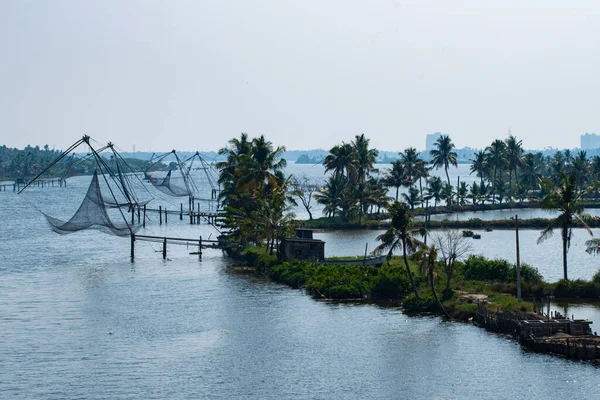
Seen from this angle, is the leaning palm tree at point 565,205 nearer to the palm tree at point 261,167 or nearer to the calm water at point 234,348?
the calm water at point 234,348

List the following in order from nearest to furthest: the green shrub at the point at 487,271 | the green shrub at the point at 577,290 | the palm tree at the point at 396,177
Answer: the green shrub at the point at 577,290 < the green shrub at the point at 487,271 < the palm tree at the point at 396,177

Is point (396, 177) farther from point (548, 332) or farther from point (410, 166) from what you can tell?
point (548, 332)

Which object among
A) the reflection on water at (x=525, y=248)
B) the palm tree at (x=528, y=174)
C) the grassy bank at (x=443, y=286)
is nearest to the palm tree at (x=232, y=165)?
the reflection on water at (x=525, y=248)

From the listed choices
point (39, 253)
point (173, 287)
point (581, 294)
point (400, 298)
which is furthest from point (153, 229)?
point (581, 294)

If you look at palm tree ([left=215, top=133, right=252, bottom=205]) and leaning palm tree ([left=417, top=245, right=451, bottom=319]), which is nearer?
leaning palm tree ([left=417, top=245, right=451, bottom=319])

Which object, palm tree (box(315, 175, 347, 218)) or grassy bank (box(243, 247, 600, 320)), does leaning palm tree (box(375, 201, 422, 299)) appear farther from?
palm tree (box(315, 175, 347, 218))

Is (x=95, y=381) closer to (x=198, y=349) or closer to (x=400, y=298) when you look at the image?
(x=198, y=349)

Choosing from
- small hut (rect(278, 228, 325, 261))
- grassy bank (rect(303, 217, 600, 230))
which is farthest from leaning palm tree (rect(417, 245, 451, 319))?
grassy bank (rect(303, 217, 600, 230))
